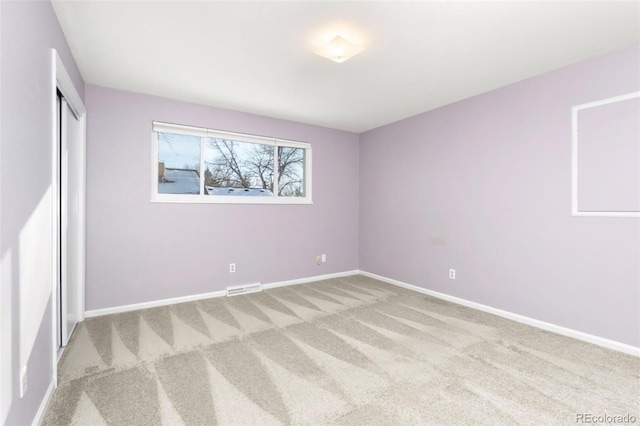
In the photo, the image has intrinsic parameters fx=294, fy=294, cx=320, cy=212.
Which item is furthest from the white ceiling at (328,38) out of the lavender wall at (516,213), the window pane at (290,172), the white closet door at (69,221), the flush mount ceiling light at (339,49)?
the window pane at (290,172)

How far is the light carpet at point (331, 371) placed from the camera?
5.40 ft

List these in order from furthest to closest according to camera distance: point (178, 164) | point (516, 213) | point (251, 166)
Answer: point (251, 166) < point (178, 164) < point (516, 213)

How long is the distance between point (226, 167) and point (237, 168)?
0.51ft

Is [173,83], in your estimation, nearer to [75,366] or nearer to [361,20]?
[361,20]

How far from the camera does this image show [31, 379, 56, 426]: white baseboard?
153 centimetres

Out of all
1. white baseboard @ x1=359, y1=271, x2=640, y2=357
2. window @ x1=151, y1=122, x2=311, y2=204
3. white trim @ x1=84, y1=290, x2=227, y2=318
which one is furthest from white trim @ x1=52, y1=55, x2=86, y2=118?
white baseboard @ x1=359, y1=271, x2=640, y2=357

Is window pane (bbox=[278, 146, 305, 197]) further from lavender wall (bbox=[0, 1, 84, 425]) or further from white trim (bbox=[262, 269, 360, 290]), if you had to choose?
lavender wall (bbox=[0, 1, 84, 425])

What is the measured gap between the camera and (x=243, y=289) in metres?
3.90

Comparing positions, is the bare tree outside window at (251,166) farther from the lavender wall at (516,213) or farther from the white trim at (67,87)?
the lavender wall at (516,213)

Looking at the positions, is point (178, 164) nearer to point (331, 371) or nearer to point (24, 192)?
point (24, 192)

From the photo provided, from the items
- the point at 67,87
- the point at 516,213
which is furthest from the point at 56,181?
the point at 516,213

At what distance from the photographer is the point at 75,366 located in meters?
2.11

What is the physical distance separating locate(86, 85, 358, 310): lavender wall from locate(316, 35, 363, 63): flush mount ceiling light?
1.92m

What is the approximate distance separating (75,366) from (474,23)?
3.72 meters
